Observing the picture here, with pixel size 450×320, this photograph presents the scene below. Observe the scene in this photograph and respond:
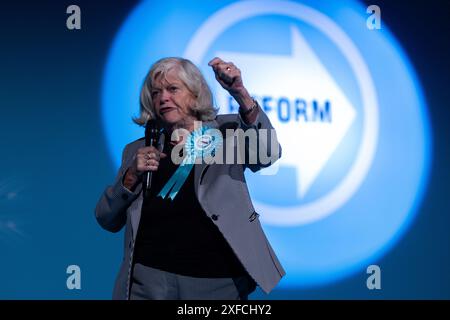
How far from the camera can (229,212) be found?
1.71 metres

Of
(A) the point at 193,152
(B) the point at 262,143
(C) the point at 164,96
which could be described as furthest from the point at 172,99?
(B) the point at 262,143

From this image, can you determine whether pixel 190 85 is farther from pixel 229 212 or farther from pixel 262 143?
pixel 229 212

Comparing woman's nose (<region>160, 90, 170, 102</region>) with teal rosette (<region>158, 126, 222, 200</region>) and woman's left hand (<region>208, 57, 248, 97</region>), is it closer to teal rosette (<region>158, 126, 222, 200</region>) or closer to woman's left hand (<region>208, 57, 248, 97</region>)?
teal rosette (<region>158, 126, 222, 200</region>)

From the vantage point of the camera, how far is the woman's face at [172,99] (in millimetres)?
1836

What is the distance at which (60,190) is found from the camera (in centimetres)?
271

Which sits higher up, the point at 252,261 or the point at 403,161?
the point at 403,161

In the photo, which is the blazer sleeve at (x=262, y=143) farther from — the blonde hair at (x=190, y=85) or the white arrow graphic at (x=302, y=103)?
the white arrow graphic at (x=302, y=103)

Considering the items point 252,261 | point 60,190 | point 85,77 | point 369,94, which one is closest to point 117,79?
point 85,77

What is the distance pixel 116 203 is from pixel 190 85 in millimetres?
388

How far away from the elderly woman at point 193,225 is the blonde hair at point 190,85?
0.14ft

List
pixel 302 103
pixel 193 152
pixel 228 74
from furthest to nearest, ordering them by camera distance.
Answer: pixel 302 103 → pixel 193 152 → pixel 228 74

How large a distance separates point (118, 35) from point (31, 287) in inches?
43.2

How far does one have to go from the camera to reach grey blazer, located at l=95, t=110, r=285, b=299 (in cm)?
168

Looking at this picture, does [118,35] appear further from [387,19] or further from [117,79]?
[387,19]
